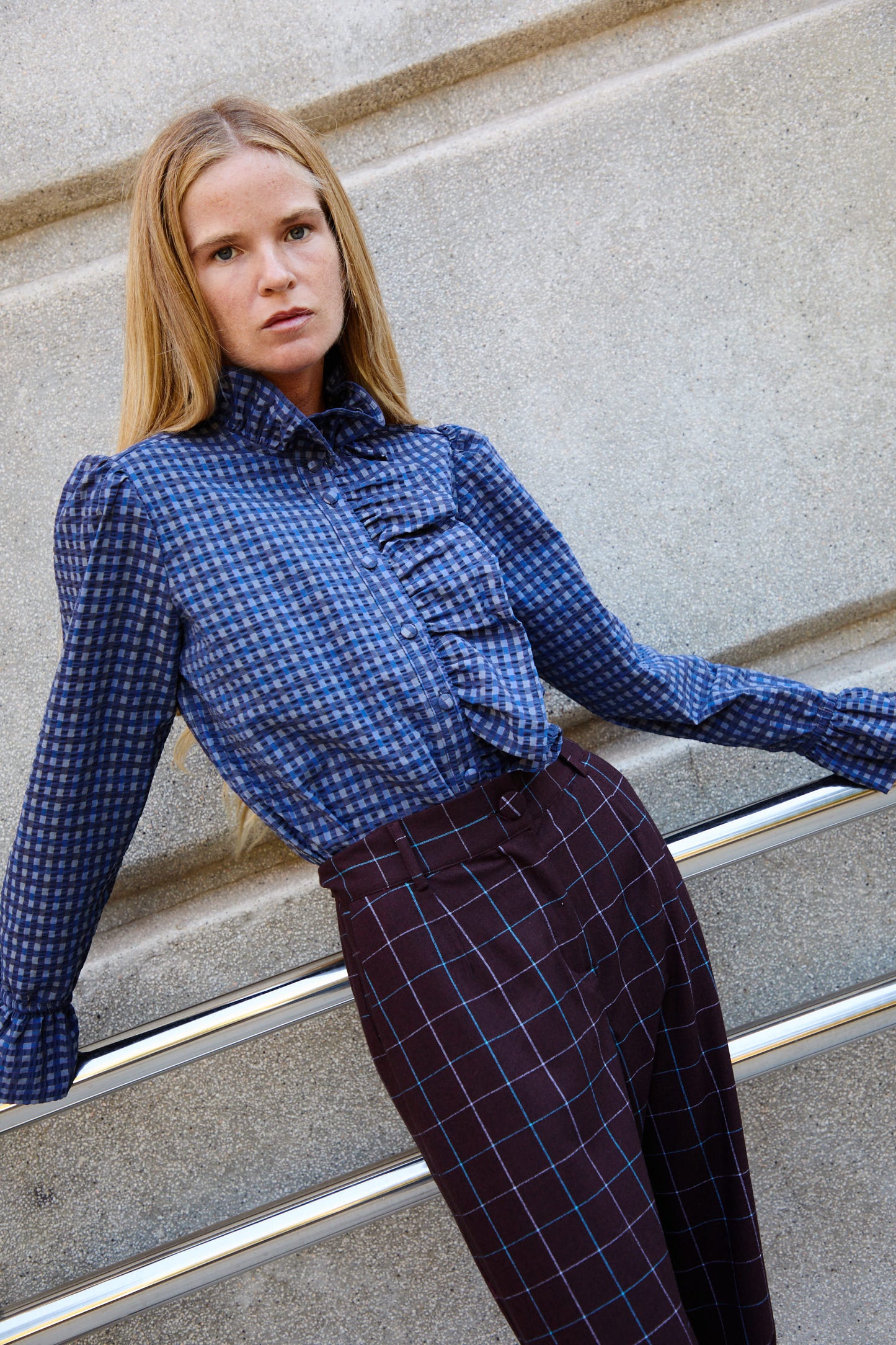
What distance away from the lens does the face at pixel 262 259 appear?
0.82 m

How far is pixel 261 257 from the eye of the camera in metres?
0.82

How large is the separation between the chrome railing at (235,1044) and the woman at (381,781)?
0.07 m

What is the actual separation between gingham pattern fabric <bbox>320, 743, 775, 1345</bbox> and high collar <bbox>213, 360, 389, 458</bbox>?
0.34 metres

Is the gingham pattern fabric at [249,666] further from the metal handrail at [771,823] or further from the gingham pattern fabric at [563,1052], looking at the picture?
the metal handrail at [771,823]

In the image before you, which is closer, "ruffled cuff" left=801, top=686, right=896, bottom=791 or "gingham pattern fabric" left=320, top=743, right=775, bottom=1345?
"gingham pattern fabric" left=320, top=743, right=775, bottom=1345

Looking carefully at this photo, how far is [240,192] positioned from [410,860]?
1.86ft

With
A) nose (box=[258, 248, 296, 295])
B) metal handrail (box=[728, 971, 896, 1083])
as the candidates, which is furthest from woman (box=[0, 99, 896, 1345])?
metal handrail (box=[728, 971, 896, 1083])

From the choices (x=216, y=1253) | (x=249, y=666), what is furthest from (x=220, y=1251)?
(x=249, y=666)

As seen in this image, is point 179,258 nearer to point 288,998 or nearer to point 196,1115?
point 288,998

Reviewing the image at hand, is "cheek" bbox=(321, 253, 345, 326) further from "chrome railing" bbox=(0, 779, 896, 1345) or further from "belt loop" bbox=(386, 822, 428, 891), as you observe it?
"chrome railing" bbox=(0, 779, 896, 1345)

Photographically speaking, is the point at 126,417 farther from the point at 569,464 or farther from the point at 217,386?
the point at 569,464

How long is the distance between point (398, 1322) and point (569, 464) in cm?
104

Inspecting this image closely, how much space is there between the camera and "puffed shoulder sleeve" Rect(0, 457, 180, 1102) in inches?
29.7

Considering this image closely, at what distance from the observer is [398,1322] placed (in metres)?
1.14
